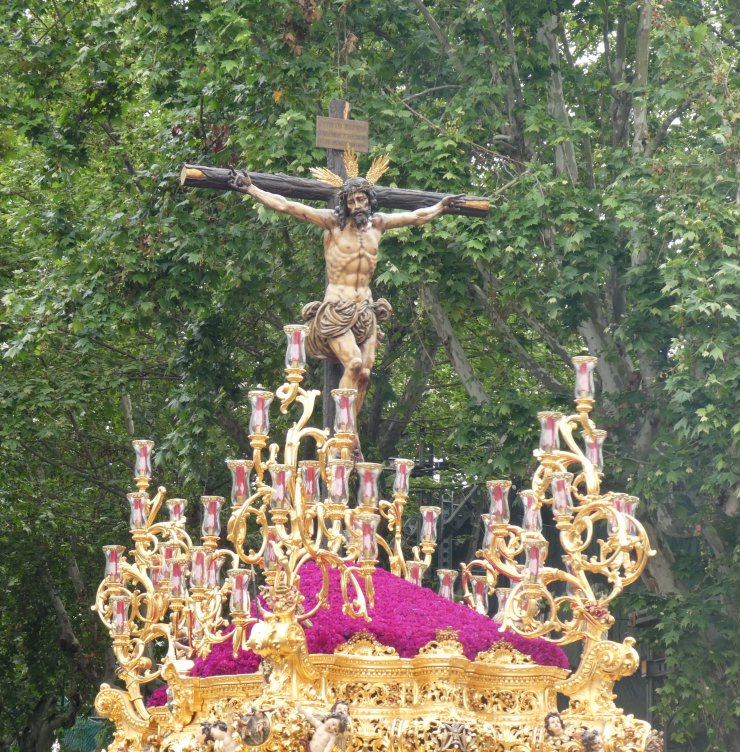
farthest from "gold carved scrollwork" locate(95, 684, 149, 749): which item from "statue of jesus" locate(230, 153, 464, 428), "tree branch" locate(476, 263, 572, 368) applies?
"tree branch" locate(476, 263, 572, 368)

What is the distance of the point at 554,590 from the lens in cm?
2367

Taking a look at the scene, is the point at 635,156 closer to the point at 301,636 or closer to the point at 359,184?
the point at 359,184

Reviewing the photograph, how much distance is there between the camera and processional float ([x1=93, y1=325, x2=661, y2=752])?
33.0 feet

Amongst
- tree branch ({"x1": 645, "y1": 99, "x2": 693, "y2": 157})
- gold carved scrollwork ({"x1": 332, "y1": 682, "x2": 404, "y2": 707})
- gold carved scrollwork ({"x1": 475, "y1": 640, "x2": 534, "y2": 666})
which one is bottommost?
gold carved scrollwork ({"x1": 332, "y1": 682, "x2": 404, "y2": 707})

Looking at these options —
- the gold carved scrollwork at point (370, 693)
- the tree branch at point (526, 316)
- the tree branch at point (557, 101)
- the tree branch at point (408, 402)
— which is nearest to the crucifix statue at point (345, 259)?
the gold carved scrollwork at point (370, 693)

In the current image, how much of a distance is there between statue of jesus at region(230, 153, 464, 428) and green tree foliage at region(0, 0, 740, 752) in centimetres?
543

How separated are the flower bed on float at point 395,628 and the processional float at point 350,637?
54 mm

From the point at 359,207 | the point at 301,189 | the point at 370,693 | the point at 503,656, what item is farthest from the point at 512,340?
the point at 370,693

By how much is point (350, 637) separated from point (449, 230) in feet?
29.3

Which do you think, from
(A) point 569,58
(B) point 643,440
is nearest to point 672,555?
(B) point 643,440

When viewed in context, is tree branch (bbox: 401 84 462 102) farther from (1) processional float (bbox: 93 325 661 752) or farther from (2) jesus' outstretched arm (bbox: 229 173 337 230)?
(1) processional float (bbox: 93 325 661 752)

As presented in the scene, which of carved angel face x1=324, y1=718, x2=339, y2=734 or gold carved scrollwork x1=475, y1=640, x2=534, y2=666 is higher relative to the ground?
gold carved scrollwork x1=475, y1=640, x2=534, y2=666

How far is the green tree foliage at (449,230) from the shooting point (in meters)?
18.2

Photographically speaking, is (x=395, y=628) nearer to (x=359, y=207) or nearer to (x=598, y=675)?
(x=598, y=675)
